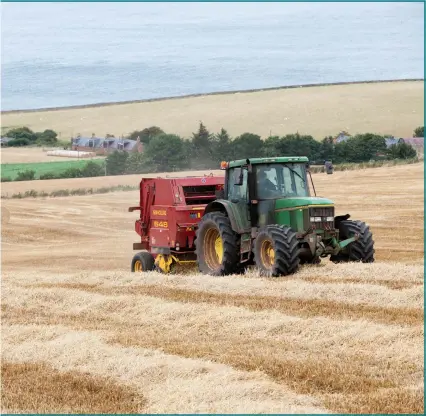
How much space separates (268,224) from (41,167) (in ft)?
141

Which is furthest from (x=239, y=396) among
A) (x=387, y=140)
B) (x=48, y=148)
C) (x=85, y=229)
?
(x=48, y=148)

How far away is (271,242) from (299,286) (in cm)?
171

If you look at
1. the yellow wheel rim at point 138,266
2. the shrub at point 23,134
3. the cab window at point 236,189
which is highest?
the shrub at point 23,134

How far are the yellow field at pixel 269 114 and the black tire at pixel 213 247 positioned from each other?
3923 cm

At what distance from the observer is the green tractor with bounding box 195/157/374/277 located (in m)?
16.3

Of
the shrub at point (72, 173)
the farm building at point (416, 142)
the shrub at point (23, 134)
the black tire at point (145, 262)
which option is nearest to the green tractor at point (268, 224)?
the black tire at point (145, 262)

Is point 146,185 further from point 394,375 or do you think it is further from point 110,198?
point 110,198

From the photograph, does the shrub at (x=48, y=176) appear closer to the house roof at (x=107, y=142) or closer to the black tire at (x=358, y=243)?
the house roof at (x=107, y=142)

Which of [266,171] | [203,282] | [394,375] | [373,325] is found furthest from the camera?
[266,171]

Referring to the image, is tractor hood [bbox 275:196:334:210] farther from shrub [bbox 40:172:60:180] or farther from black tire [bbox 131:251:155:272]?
shrub [bbox 40:172:60:180]

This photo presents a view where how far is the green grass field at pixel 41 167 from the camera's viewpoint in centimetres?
5603

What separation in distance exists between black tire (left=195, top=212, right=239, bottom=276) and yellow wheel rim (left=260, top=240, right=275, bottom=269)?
71 centimetres

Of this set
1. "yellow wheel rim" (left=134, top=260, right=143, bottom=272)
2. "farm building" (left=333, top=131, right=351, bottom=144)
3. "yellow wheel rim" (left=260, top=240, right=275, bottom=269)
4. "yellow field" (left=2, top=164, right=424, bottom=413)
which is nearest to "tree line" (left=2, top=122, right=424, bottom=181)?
"farm building" (left=333, top=131, right=351, bottom=144)

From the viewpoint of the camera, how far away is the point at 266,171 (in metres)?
16.9
